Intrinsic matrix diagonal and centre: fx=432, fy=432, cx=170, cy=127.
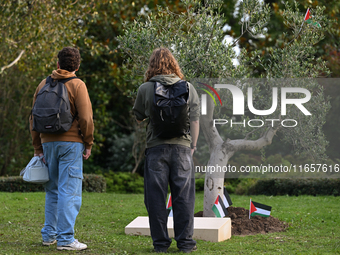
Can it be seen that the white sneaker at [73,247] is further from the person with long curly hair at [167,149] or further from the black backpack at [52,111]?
the black backpack at [52,111]

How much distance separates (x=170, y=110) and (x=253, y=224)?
2.82m

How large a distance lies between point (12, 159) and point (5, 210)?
654 cm

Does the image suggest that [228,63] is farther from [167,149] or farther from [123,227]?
[123,227]

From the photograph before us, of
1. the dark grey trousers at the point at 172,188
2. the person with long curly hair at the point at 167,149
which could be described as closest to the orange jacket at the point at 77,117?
the person with long curly hair at the point at 167,149

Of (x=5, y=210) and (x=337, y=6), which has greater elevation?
(x=337, y=6)

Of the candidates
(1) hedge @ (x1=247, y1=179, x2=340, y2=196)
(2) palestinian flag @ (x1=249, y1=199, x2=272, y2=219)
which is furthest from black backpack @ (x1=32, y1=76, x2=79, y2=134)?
(1) hedge @ (x1=247, y1=179, x2=340, y2=196)

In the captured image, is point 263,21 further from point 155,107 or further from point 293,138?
point 155,107

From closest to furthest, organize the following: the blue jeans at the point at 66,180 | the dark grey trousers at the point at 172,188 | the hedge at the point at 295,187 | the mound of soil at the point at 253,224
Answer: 1. the dark grey trousers at the point at 172,188
2. the blue jeans at the point at 66,180
3. the mound of soil at the point at 253,224
4. the hedge at the point at 295,187

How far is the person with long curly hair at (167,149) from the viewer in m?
4.05

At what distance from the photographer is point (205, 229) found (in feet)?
16.9

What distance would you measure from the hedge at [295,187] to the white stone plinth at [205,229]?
562cm

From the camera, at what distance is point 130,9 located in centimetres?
1464

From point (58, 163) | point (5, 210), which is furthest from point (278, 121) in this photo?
point (5, 210)

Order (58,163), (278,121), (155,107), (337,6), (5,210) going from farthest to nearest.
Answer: (337,6), (5,210), (278,121), (58,163), (155,107)
